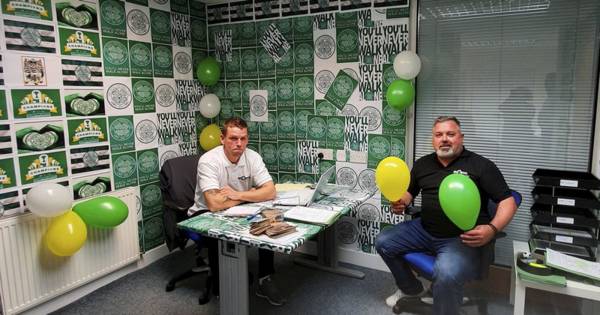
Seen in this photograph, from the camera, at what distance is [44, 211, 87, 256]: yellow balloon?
2.47 metres

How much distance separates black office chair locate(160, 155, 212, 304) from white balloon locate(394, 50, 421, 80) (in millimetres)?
1747

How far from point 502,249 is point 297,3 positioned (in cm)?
254

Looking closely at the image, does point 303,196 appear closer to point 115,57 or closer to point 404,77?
point 404,77

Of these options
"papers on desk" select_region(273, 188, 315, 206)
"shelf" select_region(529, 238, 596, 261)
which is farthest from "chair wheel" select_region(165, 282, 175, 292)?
"shelf" select_region(529, 238, 596, 261)

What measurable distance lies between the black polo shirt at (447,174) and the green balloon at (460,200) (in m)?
0.25

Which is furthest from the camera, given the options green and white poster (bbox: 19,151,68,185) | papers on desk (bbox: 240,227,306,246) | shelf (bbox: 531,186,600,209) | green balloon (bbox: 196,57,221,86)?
green balloon (bbox: 196,57,221,86)

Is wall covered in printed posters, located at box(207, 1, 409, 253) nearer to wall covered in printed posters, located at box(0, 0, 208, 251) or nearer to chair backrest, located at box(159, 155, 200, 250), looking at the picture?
wall covered in printed posters, located at box(0, 0, 208, 251)

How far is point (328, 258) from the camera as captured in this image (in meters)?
3.31

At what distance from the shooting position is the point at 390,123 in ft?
10.3

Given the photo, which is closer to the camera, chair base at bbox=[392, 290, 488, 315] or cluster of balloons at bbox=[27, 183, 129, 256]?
cluster of balloons at bbox=[27, 183, 129, 256]

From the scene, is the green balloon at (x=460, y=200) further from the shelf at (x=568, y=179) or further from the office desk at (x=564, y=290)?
the shelf at (x=568, y=179)

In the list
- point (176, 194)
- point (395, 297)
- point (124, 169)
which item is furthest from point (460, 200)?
point (124, 169)

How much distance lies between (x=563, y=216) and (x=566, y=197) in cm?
11

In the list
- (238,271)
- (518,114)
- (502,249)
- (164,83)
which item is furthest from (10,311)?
(518,114)
